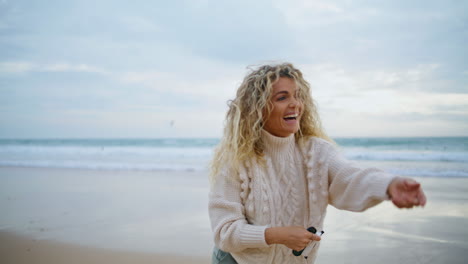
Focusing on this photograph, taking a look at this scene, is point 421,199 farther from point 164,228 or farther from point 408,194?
point 164,228

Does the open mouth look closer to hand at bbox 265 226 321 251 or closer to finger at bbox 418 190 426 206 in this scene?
hand at bbox 265 226 321 251

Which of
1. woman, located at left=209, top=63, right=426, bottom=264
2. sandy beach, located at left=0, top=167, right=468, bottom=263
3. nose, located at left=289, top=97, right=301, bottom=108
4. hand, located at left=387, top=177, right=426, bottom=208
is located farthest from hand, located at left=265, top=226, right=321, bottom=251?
sandy beach, located at left=0, top=167, right=468, bottom=263

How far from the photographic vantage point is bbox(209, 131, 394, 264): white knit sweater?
204cm

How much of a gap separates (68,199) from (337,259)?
537 centimetres

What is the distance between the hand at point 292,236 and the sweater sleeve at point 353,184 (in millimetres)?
286

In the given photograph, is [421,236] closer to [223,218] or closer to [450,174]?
[223,218]

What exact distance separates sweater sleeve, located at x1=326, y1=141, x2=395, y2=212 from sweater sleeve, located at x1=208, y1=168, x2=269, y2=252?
487 millimetres

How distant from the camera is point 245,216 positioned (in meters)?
2.21

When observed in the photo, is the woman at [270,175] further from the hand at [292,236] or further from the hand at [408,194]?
the hand at [408,194]

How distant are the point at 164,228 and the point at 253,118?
3.25 m

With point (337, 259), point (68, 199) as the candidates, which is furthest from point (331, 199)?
point (68, 199)

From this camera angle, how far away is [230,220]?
208cm

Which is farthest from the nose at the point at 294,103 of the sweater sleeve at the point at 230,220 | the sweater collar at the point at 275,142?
the sweater sleeve at the point at 230,220

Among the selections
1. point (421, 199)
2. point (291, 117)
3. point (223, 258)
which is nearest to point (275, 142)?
point (291, 117)
